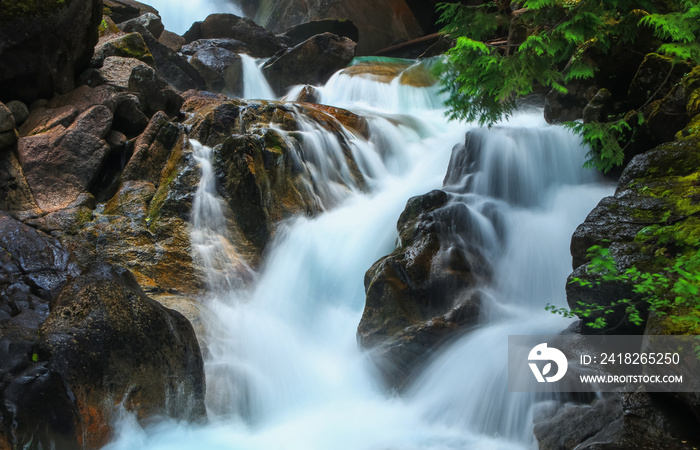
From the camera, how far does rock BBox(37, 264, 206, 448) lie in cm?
424

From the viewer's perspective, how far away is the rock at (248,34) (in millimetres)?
21641

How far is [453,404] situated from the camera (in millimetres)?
5230

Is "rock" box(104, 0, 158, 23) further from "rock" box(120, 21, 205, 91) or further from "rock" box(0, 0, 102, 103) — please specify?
"rock" box(0, 0, 102, 103)

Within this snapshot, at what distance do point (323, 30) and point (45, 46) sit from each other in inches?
622

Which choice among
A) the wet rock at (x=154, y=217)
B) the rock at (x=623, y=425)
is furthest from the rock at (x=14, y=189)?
the rock at (x=623, y=425)

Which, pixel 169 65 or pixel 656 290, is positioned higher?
pixel 169 65

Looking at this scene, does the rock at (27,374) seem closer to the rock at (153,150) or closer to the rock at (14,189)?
the rock at (14,189)

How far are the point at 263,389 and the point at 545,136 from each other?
23.0ft

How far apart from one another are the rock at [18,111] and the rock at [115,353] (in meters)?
5.80

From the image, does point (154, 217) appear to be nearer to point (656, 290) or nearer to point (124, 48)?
point (124, 48)

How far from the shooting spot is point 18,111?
903cm

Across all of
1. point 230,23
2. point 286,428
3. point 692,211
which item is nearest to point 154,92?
point 286,428

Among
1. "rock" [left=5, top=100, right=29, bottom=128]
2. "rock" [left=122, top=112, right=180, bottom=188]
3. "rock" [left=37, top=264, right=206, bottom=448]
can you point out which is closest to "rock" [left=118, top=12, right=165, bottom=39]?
"rock" [left=5, top=100, right=29, bottom=128]

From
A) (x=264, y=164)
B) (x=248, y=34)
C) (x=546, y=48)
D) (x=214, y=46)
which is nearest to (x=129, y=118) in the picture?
(x=264, y=164)
